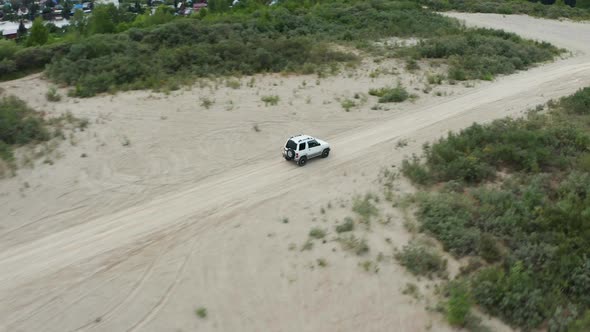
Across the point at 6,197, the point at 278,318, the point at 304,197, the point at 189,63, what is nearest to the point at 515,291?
the point at 278,318

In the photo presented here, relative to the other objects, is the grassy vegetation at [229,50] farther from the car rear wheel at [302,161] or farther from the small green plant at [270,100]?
the car rear wheel at [302,161]

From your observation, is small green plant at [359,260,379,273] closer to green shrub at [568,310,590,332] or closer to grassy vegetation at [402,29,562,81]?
green shrub at [568,310,590,332]

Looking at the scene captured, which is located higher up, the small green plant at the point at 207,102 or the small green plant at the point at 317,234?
the small green plant at the point at 207,102

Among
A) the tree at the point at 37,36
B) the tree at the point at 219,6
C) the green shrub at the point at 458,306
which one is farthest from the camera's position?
the tree at the point at 219,6

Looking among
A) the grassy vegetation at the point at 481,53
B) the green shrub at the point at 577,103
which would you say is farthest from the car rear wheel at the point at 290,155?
the grassy vegetation at the point at 481,53

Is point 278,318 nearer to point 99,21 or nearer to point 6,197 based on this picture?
point 6,197

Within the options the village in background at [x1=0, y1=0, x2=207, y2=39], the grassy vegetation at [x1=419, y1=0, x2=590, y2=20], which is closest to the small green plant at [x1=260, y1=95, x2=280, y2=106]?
the grassy vegetation at [x1=419, y1=0, x2=590, y2=20]

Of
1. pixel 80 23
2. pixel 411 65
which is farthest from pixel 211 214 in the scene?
pixel 80 23

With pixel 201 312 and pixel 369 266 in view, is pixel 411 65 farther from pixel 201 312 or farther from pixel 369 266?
pixel 201 312
